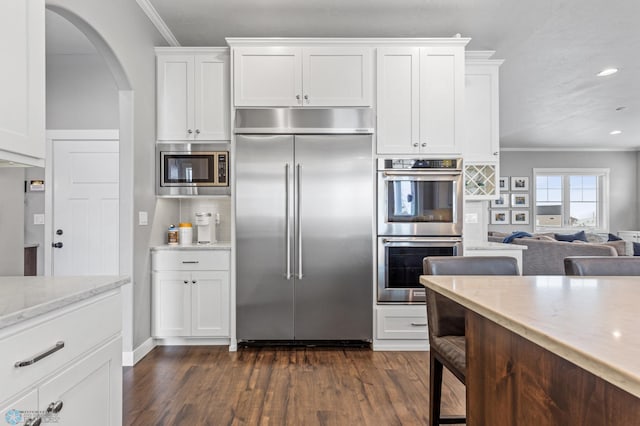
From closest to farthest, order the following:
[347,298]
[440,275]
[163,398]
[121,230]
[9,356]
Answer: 1. [9,356]
2. [440,275]
3. [163,398]
4. [121,230]
5. [347,298]

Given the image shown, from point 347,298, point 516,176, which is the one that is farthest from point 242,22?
point 516,176

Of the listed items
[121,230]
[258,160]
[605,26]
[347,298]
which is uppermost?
[605,26]

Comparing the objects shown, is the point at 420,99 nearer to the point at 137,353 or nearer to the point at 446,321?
the point at 446,321

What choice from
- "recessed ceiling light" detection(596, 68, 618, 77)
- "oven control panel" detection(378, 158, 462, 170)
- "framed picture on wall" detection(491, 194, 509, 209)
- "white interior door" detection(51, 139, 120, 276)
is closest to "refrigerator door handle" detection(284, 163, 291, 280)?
"oven control panel" detection(378, 158, 462, 170)

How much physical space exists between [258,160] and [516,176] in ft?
24.9

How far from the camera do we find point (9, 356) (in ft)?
3.05

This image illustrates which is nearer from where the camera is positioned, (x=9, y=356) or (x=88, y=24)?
(x=9, y=356)

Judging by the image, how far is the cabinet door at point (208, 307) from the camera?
308 cm

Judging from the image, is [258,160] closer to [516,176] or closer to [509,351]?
[509,351]

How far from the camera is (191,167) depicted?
323 cm

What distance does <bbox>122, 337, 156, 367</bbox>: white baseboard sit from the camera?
272 centimetres

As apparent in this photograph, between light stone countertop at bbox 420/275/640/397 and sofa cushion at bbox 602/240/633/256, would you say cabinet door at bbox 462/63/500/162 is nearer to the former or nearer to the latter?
light stone countertop at bbox 420/275/640/397

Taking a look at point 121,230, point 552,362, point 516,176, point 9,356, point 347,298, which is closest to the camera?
point 552,362

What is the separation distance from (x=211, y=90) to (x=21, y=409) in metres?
2.79
